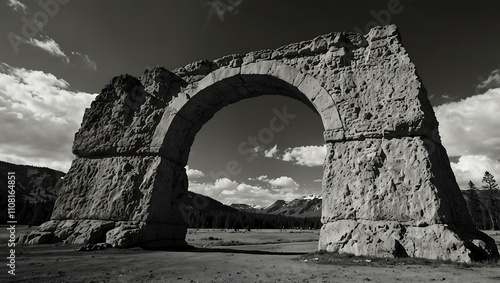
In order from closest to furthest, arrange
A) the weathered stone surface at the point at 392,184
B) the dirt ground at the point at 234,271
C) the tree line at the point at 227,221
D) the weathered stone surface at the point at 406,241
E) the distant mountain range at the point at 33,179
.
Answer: the dirt ground at the point at 234,271
the weathered stone surface at the point at 406,241
the weathered stone surface at the point at 392,184
the tree line at the point at 227,221
the distant mountain range at the point at 33,179

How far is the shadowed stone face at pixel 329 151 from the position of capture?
19.9ft

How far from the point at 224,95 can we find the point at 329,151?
14.7ft

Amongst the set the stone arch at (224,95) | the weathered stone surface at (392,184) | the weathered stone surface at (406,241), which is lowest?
the weathered stone surface at (406,241)

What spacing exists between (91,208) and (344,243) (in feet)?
24.3

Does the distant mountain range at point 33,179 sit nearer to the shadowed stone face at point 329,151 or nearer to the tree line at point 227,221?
the tree line at point 227,221

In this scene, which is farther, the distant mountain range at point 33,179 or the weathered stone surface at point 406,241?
the distant mountain range at point 33,179

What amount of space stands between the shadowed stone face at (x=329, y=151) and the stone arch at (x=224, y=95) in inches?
A: 1.5

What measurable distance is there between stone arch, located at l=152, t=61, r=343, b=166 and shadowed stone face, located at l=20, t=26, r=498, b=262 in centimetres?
4

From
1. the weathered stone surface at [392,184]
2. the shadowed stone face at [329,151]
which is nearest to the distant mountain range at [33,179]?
the shadowed stone face at [329,151]

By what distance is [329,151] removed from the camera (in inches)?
291

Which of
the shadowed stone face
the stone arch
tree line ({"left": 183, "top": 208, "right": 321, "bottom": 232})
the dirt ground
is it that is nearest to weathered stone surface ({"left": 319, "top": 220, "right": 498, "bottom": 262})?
the shadowed stone face

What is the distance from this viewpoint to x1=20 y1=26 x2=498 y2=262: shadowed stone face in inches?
239

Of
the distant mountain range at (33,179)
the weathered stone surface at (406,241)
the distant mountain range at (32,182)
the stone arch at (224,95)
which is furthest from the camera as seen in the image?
the distant mountain range at (33,179)

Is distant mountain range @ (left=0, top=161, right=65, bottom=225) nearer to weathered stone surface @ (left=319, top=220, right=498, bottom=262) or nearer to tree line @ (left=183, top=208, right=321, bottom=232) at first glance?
tree line @ (left=183, top=208, right=321, bottom=232)
